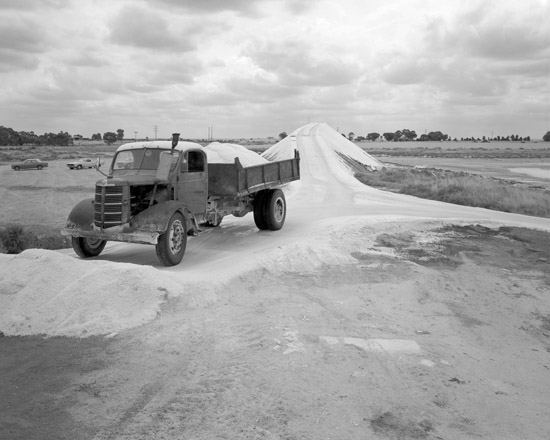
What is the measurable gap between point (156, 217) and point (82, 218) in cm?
172

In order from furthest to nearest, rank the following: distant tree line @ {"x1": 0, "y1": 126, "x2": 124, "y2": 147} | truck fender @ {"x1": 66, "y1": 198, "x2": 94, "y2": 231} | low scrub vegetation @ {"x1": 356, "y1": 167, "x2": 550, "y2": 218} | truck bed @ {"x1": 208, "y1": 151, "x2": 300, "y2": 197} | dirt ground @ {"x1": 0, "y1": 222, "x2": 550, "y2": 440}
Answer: distant tree line @ {"x1": 0, "y1": 126, "x2": 124, "y2": 147}
low scrub vegetation @ {"x1": 356, "y1": 167, "x2": 550, "y2": 218}
truck bed @ {"x1": 208, "y1": 151, "x2": 300, "y2": 197}
truck fender @ {"x1": 66, "y1": 198, "x2": 94, "y2": 231}
dirt ground @ {"x1": 0, "y1": 222, "x2": 550, "y2": 440}

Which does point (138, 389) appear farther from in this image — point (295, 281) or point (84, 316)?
point (295, 281)

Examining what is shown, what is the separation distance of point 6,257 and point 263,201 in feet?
21.3

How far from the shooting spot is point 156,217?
9.77m

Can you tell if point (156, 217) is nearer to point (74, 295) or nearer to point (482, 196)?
point (74, 295)

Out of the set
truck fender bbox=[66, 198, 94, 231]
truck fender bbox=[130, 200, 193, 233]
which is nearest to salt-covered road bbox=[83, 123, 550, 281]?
truck fender bbox=[130, 200, 193, 233]

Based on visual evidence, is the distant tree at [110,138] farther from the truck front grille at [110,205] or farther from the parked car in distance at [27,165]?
the truck front grille at [110,205]

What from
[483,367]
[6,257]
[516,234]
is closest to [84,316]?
[6,257]

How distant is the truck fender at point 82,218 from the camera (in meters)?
10.4

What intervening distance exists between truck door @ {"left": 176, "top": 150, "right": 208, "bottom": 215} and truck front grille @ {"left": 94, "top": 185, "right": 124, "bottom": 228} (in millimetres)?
1333

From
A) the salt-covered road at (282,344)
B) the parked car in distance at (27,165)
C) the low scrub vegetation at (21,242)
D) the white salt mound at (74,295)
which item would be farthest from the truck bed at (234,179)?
the parked car in distance at (27,165)

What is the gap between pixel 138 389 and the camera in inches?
215

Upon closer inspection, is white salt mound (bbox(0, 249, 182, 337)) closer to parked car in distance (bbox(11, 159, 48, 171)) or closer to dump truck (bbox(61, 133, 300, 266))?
dump truck (bbox(61, 133, 300, 266))

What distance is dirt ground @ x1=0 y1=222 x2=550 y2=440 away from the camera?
4883 mm
